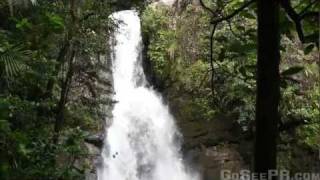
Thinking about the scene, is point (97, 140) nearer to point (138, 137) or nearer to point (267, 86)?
point (138, 137)

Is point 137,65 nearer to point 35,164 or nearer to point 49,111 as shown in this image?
point 49,111

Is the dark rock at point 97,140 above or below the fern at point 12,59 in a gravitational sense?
below

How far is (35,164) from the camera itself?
5988mm

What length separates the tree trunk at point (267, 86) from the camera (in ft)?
4.56

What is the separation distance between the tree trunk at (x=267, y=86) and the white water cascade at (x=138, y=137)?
30.4ft

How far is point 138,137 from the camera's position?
11648mm

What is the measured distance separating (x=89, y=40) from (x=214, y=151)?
4.40 metres

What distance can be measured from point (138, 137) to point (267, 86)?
10.3 metres

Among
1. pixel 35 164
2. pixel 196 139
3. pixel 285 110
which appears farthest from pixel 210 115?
pixel 35 164

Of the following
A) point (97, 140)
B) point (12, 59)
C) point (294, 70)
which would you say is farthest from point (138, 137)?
point (294, 70)

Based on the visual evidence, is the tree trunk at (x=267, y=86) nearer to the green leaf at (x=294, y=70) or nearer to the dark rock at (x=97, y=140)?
the green leaf at (x=294, y=70)

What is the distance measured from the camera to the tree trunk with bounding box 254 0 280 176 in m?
1.39

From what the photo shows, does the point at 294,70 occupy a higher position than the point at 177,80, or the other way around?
the point at 177,80

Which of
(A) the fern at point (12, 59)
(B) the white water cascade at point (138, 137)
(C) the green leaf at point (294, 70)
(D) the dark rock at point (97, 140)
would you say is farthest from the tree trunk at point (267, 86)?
(D) the dark rock at point (97, 140)
